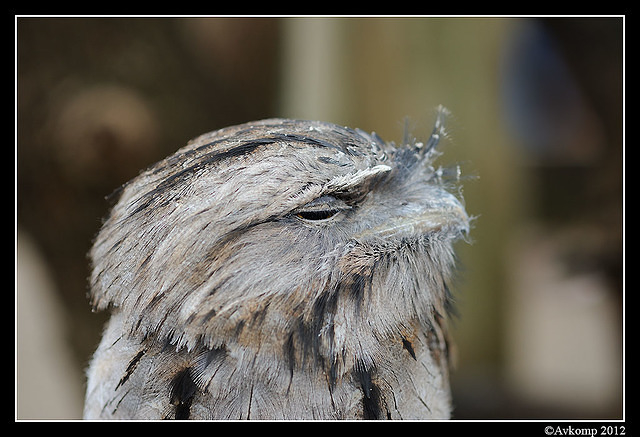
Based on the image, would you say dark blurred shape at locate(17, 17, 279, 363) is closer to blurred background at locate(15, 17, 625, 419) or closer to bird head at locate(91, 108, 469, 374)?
blurred background at locate(15, 17, 625, 419)

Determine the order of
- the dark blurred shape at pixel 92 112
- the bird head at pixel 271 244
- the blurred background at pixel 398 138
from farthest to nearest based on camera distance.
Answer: the blurred background at pixel 398 138 < the dark blurred shape at pixel 92 112 < the bird head at pixel 271 244

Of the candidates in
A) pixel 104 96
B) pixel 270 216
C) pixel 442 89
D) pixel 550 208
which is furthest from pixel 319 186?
pixel 550 208

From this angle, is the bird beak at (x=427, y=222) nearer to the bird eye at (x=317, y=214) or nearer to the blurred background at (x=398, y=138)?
the bird eye at (x=317, y=214)

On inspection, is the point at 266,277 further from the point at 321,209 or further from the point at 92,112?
the point at 92,112

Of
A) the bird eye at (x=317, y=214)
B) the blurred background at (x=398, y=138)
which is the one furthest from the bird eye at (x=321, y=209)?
the blurred background at (x=398, y=138)

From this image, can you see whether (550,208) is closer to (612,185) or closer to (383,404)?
(612,185)

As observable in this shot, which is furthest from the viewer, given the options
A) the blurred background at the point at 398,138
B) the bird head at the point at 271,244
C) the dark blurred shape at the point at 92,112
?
the blurred background at the point at 398,138
